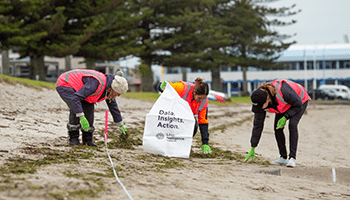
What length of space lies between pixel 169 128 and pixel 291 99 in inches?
62.8

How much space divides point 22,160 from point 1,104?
567 centimetres

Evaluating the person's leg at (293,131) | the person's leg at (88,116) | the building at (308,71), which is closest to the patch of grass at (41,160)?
the person's leg at (88,116)

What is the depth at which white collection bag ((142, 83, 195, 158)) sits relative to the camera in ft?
15.7

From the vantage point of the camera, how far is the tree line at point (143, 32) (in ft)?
54.0

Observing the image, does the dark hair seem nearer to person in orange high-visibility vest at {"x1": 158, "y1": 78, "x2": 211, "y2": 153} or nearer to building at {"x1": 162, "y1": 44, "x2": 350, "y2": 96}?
person in orange high-visibility vest at {"x1": 158, "y1": 78, "x2": 211, "y2": 153}

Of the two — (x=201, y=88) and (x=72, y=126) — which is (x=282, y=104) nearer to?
(x=201, y=88)

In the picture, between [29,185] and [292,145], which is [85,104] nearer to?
[29,185]

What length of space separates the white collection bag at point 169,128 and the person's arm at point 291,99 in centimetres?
124

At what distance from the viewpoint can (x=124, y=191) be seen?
268 centimetres

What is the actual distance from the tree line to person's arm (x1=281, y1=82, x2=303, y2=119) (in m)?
13.5

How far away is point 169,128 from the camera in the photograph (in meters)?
4.81

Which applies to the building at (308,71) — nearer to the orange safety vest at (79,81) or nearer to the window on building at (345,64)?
the window on building at (345,64)

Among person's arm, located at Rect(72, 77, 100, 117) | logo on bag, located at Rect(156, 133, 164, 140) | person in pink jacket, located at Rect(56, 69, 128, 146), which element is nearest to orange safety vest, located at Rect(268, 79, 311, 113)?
logo on bag, located at Rect(156, 133, 164, 140)

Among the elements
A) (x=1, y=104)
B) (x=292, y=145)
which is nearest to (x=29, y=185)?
(x=292, y=145)
